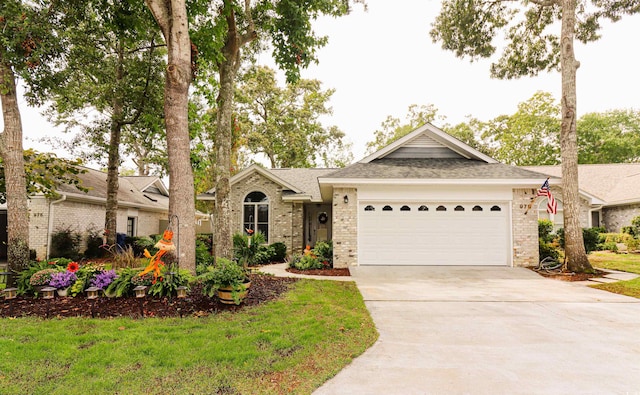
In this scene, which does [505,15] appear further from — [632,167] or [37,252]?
[37,252]

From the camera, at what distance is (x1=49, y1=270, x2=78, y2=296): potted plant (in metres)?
5.96

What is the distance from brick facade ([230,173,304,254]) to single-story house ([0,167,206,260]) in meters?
5.63

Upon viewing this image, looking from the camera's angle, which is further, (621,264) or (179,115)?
(621,264)

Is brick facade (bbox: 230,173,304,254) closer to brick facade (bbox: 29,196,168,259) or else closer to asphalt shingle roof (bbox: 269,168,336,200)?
asphalt shingle roof (bbox: 269,168,336,200)

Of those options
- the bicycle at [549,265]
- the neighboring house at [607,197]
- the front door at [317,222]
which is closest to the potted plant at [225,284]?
the bicycle at [549,265]

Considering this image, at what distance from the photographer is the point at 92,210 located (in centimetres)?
1509

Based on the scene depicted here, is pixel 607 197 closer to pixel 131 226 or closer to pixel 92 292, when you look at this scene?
pixel 92 292

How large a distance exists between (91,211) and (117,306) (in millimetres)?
12176

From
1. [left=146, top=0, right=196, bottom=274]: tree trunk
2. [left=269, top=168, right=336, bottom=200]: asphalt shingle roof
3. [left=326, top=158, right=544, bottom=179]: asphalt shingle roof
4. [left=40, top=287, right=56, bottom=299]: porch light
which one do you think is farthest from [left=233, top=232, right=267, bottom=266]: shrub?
[left=40, top=287, right=56, bottom=299]: porch light

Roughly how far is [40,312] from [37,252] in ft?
32.0

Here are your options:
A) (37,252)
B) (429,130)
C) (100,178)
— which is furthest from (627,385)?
(100,178)

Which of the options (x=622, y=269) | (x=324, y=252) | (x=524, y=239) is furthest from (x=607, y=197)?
(x=324, y=252)

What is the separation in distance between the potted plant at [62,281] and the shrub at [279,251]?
7601 mm

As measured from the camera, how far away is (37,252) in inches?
492
